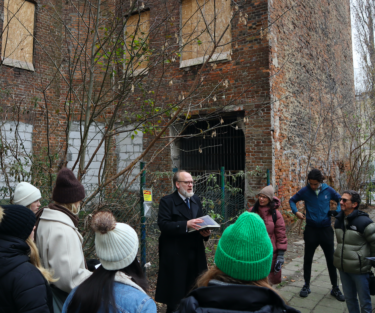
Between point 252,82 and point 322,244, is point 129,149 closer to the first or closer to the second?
point 252,82

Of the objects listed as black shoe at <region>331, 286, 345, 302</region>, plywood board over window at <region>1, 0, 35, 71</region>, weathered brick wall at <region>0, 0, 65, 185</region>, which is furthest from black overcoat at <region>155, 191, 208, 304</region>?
plywood board over window at <region>1, 0, 35, 71</region>

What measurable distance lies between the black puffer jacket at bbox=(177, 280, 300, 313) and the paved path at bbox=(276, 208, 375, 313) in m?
3.27

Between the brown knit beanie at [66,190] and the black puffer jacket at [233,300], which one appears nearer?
the black puffer jacket at [233,300]

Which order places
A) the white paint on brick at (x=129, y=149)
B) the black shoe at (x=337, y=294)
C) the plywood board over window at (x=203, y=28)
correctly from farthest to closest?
the white paint on brick at (x=129, y=149) → the plywood board over window at (x=203, y=28) → the black shoe at (x=337, y=294)

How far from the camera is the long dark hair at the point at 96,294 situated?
4.67 ft

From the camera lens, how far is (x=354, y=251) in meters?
3.59

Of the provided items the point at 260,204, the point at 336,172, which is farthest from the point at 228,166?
the point at 336,172

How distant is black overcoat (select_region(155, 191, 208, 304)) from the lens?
10.5ft

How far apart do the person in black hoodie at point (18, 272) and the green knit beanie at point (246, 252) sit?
1.04m

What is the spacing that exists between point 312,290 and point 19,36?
29.8ft

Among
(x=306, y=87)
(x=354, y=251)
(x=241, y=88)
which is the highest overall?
(x=306, y=87)

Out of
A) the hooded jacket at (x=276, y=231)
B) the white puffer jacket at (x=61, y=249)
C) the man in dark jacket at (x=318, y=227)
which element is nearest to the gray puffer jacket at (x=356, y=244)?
the hooded jacket at (x=276, y=231)

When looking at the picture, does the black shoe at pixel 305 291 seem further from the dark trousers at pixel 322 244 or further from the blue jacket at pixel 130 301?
the blue jacket at pixel 130 301

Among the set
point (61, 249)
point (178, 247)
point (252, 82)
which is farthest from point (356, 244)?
point (252, 82)
